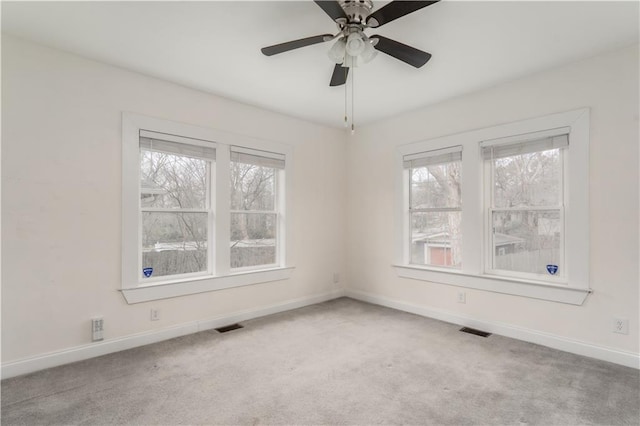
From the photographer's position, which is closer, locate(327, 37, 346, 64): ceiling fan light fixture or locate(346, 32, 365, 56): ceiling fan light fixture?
locate(346, 32, 365, 56): ceiling fan light fixture

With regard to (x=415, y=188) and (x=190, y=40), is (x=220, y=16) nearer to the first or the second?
(x=190, y=40)

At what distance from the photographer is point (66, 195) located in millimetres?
A: 2734

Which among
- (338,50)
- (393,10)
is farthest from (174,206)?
(393,10)

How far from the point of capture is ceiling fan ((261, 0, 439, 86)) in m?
1.86

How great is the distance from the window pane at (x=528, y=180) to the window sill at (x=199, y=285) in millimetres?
2717

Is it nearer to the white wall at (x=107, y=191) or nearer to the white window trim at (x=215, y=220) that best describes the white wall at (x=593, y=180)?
the white wall at (x=107, y=191)

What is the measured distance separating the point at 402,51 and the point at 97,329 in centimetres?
338

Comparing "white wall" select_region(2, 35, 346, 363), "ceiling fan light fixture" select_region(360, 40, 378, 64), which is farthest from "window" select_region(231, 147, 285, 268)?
"ceiling fan light fixture" select_region(360, 40, 378, 64)

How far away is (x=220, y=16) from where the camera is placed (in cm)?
226

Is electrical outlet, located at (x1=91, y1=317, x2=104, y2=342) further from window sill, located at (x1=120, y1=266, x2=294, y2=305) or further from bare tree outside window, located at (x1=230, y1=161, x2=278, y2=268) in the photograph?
bare tree outside window, located at (x1=230, y1=161, x2=278, y2=268)

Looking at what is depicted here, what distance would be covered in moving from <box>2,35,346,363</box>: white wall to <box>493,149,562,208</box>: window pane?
332 centimetres

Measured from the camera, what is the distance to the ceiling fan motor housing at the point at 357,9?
6.55 ft

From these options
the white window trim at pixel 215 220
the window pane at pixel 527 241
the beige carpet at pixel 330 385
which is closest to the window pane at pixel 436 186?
the window pane at pixel 527 241

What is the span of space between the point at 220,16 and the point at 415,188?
301 cm
